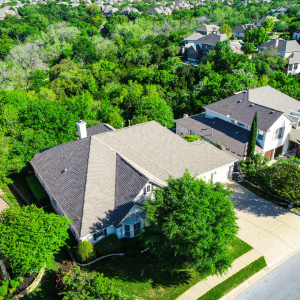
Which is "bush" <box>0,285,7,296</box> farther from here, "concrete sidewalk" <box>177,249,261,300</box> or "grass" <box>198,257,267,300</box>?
"grass" <box>198,257,267,300</box>

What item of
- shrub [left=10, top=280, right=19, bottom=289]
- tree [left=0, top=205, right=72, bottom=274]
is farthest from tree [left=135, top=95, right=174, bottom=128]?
shrub [left=10, top=280, right=19, bottom=289]

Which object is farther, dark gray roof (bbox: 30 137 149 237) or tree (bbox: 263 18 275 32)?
tree (bbox: 263 18 275 32)

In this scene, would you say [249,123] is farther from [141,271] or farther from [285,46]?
[285,46]

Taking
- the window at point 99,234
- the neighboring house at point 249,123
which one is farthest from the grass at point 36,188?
the neighboring house at point 249,123

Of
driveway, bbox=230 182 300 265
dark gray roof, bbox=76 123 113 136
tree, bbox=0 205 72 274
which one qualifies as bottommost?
driveway, bbox=230 182 300 265

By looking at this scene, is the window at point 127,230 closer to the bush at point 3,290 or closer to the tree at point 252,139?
the bush at point 3,290

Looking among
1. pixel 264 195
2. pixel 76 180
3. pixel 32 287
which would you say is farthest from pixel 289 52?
pixel 32 287
